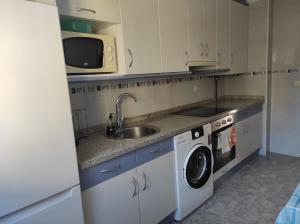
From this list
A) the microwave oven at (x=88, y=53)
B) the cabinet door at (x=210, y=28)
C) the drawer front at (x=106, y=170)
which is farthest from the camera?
the cabinet door at (x=210, y=28)

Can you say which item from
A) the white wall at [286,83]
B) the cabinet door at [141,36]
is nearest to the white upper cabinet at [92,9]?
the cabinet door at [141,36]

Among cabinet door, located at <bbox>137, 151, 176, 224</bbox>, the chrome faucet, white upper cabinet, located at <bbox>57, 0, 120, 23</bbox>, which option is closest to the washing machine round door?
cabinet door, located at <bbox>137, 151, 176, 224</bbox>

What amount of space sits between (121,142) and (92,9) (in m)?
0.92

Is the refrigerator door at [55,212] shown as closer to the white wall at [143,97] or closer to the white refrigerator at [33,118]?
the white refrigerator at [33,118]

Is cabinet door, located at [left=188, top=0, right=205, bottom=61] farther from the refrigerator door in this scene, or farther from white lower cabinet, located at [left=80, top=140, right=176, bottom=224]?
the refrigerator door

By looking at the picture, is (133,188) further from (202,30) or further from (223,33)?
(223,33)

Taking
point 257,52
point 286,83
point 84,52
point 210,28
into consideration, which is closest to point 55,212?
point 84,52

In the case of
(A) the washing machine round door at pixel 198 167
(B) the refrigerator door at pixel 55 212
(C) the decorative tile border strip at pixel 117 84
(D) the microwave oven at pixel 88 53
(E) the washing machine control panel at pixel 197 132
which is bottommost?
(A) the washing machine round door at pixel 198 167

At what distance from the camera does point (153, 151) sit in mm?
1728

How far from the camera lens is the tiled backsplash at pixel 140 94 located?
6.34 ft

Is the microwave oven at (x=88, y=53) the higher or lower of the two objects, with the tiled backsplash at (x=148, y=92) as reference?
higher

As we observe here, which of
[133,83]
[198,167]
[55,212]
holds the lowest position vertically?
[198,167]

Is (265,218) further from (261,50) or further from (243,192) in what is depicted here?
(261,50)

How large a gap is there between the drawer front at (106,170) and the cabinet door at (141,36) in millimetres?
658
